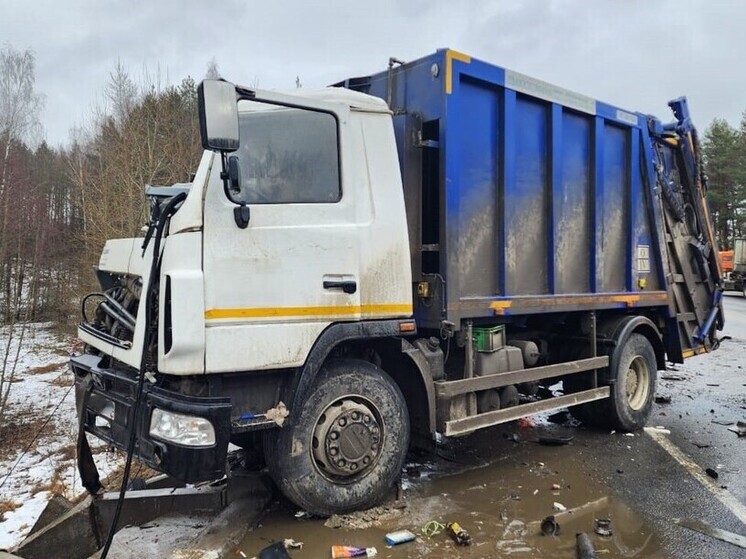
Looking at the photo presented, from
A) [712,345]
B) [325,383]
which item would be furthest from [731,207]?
[325,383]

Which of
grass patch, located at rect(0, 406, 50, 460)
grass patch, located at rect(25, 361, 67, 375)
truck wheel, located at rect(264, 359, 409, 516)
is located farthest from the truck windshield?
grass patch, located at rect(25, 361, 67, 375)

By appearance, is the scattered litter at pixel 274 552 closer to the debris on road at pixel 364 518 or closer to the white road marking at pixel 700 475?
the debris on road at pixel 364 518

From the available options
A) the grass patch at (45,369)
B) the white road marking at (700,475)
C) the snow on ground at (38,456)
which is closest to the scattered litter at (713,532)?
the white road marking at (700,475)

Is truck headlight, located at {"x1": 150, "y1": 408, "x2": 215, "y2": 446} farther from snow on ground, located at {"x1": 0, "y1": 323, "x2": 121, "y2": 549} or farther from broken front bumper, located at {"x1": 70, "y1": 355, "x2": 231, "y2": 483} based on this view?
snow on ground, located at {"x1": 0, "y1": 323, "x2": 121, "y2": 549}

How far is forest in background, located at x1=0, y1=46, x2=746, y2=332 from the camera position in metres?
12.3

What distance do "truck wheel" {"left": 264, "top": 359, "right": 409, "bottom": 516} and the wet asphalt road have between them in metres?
A: 0.22

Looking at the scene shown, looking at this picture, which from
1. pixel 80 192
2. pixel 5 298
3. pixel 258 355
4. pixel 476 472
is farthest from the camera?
pixel 80 192

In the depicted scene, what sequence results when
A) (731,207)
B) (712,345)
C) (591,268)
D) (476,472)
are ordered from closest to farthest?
1. (476,472)
2. (591,268)
3. (712,345)
4. (731,207)

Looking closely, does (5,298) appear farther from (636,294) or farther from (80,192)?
(636,294)

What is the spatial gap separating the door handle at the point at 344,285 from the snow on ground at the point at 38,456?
3430 mm

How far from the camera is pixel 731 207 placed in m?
39.5

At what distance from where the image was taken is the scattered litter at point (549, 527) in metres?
3.76

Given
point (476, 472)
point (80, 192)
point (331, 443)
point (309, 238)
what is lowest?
point (476, 472)

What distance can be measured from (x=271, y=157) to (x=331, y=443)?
6.06ft
